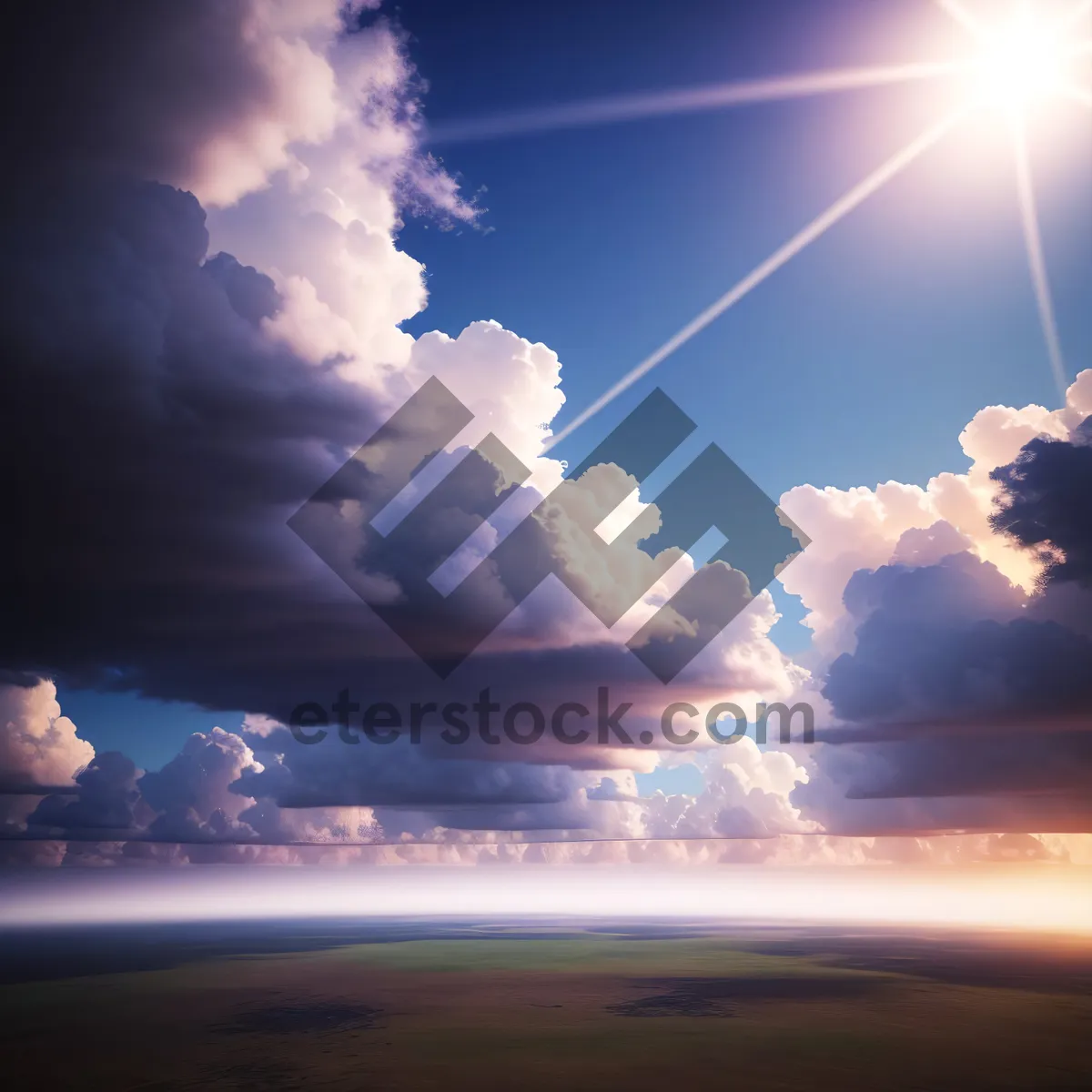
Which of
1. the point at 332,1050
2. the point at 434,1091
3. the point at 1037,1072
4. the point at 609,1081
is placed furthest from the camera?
the point at 332,1050

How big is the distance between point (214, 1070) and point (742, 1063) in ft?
364

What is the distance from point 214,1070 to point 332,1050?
36.1m

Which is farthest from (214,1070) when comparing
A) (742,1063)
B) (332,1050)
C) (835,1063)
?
(835,1063)

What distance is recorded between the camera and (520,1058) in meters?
184

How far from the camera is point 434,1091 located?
145m

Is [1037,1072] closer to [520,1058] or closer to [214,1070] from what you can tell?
[520,1058]

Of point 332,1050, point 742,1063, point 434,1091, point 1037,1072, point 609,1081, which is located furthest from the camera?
point 332,1050

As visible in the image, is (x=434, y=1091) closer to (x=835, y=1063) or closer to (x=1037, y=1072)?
(x=835, y=1063)

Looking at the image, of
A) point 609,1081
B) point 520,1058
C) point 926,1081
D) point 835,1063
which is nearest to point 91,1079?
point 520,1058

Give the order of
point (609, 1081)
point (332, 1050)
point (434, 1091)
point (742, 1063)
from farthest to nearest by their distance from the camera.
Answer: point (332, 1050) → point (742, 1063) → point (609, 1081) → point (434, 1091)

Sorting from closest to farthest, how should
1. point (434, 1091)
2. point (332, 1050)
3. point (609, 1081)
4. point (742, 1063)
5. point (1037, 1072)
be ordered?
point (434, 1091), point (609, 1081), point (1037, 1072), point (742, 1063), point (332, 1050)

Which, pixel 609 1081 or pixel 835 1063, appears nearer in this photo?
pixel 609 1081

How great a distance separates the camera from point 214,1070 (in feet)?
550

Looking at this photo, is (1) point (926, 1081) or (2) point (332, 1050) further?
(2) point (332, 1050)
